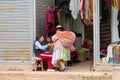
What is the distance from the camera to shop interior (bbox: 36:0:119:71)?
12.1 m

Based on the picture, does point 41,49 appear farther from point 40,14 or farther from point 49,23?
point 40,14

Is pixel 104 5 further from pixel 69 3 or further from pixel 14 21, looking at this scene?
pixel 14 21

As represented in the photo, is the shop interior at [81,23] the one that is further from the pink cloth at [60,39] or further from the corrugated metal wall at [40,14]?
the pink cloth at [60,39]

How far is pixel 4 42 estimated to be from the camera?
479 inches

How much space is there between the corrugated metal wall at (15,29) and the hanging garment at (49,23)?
597 millimetres

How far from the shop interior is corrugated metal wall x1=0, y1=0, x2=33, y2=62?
46cm

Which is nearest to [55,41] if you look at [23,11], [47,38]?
[47,38]

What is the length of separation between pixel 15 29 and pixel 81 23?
2920mm

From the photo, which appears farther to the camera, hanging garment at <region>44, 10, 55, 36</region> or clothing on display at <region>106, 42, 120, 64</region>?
hanging garment at <region>44, 10, 55, 36</region>

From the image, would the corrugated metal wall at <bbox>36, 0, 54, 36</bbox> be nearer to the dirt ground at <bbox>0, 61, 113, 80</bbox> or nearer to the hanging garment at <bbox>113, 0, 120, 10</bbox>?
the dirt ground at <bbox>0, 61, 113, 80</bbox>

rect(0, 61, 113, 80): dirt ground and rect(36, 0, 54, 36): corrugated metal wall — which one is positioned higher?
rect(36, 0, 54, 36): corrugated metal wall

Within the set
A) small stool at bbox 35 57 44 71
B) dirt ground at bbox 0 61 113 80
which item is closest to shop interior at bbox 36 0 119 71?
dirt ground at bbox 0 61 113 80

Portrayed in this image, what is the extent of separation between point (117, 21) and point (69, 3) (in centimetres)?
163

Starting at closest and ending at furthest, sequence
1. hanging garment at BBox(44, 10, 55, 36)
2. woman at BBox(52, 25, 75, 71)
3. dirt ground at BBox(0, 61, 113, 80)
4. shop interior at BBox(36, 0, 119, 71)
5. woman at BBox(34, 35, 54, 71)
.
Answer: dirt ground at BBox(0, 61, 113, 80) → woman at BBox(52, 25, 75, 71) → woman at BBox(34, 35, 54, 71) → shop interior at BBox(36, 0, 119, 71) → hanging garment at BBox(44, 10, 55, 36)
